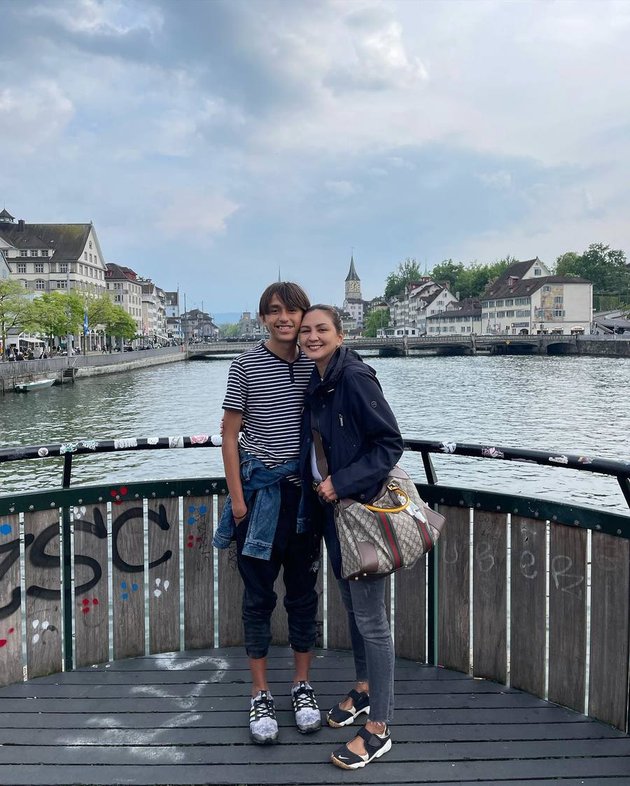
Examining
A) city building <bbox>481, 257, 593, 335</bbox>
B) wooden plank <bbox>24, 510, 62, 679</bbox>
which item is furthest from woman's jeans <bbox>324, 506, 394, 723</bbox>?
city building <bbox>481, 257, 593, 335</bbox>

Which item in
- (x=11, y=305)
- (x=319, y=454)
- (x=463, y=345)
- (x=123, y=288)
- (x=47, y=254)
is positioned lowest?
(x=319, y=454)

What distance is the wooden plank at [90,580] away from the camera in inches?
150

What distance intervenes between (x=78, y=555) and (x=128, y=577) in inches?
11.4

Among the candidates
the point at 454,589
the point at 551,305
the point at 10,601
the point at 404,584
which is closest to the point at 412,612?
the point at 404,584

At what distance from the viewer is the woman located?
2.99 m

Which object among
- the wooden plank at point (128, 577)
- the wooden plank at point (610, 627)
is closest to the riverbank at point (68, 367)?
the wooden plank at point (128, 577)

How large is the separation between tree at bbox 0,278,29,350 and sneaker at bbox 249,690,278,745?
5614 cm

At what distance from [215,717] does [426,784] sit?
100cm

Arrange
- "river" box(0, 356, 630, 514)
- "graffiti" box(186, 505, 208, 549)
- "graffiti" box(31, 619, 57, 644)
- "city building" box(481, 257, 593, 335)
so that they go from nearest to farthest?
"graffiti" box(31, 619, 57, 644) → "graffiti" box(186, 505, 208, 549) → "river" box(0, 356, 630, 514) → "city building" box(481, 257, 593, 335)

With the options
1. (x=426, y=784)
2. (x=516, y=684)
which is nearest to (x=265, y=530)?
(x=426, y=784)

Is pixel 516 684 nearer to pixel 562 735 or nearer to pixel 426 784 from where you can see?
pixel 562 735

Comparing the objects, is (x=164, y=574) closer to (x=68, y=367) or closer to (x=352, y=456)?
(x=352, y=456)

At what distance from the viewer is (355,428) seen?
3039 mm

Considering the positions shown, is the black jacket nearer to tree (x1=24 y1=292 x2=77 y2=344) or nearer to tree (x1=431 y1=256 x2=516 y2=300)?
tree (x1=24 y1=292 x2=77 y2=344)
